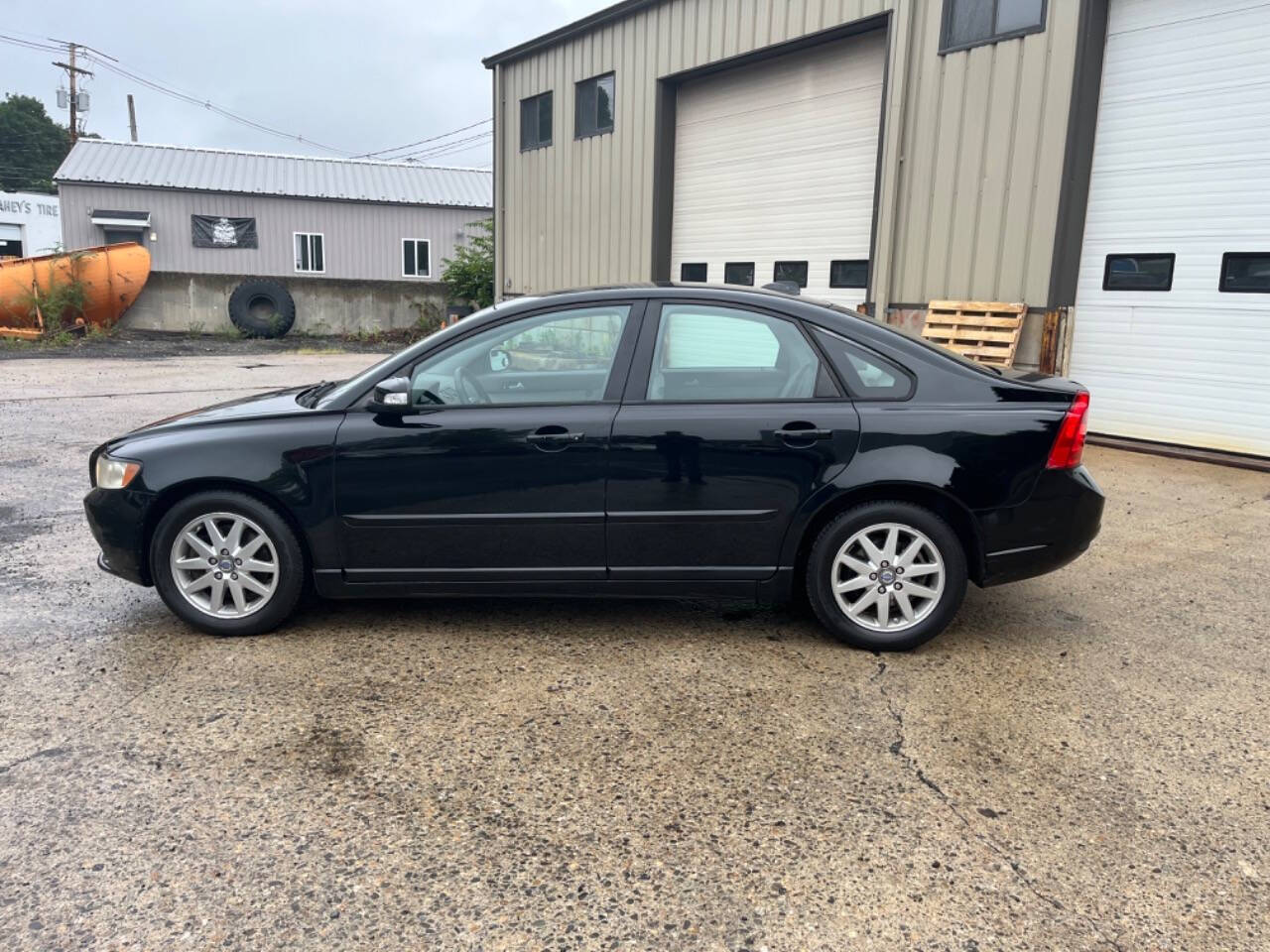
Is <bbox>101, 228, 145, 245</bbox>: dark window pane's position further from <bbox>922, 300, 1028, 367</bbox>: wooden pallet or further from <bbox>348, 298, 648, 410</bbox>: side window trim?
<bbox>348, 298, 648, 410</bbox>: side window trim

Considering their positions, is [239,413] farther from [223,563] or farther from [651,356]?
[651,356]

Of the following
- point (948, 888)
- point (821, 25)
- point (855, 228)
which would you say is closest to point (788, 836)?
point (948, 888)

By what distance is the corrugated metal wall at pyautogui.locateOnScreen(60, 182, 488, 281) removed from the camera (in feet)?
99.1

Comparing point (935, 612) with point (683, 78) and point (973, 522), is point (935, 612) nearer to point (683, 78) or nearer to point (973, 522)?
point (973, 522)

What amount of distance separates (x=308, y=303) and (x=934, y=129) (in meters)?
18.0

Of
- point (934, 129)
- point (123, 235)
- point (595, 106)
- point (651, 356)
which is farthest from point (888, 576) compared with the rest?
point (123, 235)

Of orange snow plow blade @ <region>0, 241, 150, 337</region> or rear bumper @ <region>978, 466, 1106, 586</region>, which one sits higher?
orange snow plow blade @ <region>0, 241, 150, 337</region>

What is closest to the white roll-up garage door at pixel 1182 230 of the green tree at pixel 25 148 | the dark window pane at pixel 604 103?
the dark window pane at pixel 604 103

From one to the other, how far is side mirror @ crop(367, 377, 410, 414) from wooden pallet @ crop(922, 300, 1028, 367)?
261 inches

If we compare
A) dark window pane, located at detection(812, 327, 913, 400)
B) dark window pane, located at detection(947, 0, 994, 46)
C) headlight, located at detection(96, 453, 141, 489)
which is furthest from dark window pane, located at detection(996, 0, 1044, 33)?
headlight, located at detection(96, 453, 141, 489)

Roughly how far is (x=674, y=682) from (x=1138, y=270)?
7.49 metres

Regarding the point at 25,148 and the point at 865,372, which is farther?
the point at 25,148

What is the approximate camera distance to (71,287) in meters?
20.4

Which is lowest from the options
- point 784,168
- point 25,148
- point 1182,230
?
point 1182,230
